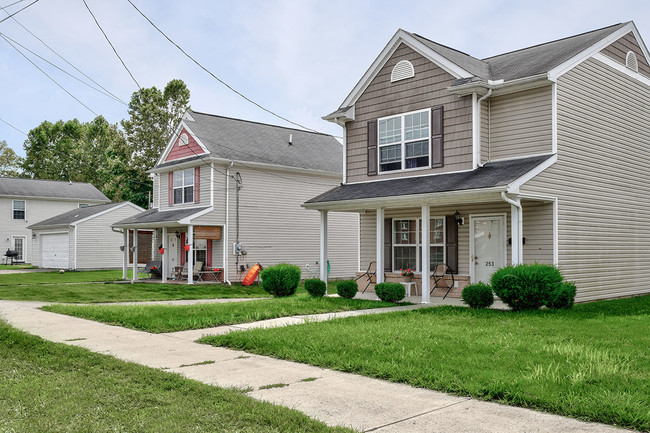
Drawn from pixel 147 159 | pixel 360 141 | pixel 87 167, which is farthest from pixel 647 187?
pixel 87 167

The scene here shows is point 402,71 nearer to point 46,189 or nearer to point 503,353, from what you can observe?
point 503,353

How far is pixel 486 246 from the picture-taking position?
1438 cm

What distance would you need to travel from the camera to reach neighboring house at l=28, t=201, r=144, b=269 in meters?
32.2

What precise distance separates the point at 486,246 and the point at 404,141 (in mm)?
3650

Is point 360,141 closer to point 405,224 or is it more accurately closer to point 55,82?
point 405,224

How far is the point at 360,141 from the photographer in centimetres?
1691

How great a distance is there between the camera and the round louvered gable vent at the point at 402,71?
1572cm

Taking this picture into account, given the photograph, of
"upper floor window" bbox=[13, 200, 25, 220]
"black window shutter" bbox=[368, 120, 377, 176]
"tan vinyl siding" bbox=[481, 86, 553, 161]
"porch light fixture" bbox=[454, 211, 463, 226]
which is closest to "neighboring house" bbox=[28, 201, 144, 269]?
"upper floor window" bbox=[13, 200, 25, 220]

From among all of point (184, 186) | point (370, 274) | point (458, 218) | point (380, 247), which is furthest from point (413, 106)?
point (184, 186)

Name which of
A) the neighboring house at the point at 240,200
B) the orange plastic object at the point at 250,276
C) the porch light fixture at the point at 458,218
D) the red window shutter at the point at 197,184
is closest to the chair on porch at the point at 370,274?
the porch light fixture at the point at 458,218

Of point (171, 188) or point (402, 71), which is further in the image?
point (171, 188)

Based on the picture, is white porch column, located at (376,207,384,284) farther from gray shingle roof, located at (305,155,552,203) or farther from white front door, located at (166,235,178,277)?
white front door, located at (166,235,178,277)

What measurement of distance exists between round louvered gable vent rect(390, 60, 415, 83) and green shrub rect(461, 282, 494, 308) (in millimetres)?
6557

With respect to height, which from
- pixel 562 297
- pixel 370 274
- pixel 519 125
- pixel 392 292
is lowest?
pixel 392 292
